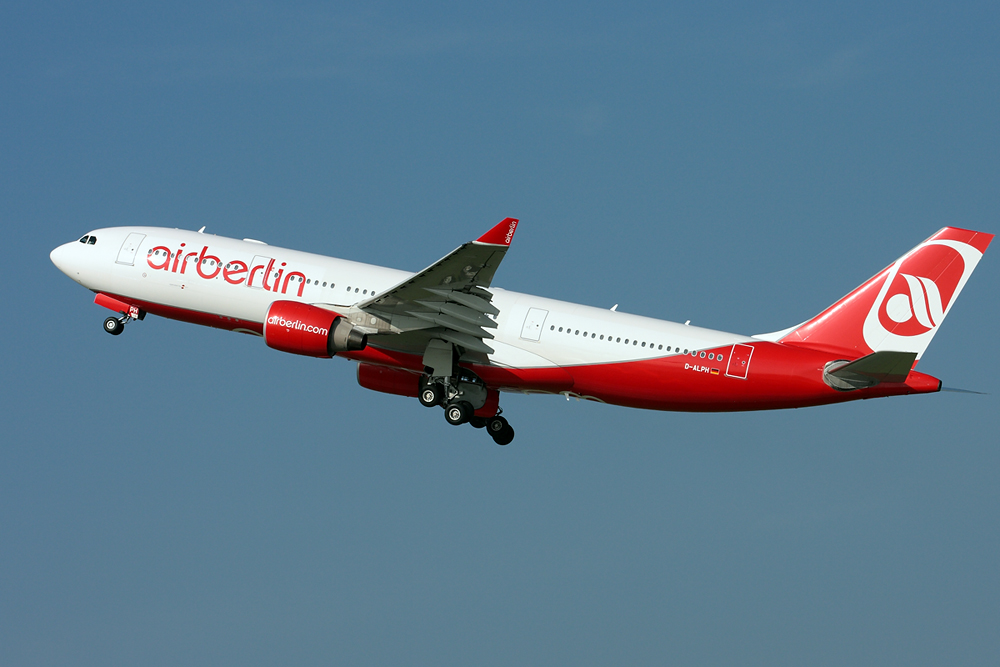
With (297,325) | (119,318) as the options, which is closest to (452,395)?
(297,325)

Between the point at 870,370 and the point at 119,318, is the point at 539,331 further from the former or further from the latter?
the point at 119,318

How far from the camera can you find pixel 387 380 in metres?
42.2

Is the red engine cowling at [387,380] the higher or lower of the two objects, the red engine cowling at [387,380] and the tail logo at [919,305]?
the lower

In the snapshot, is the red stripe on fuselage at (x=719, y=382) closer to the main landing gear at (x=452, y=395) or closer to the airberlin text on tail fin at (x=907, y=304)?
the airberlin text on tail fin at (x=907, y=304)

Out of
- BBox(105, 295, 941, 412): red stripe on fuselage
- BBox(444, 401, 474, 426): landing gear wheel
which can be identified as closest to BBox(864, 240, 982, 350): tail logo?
BBox(105, 295, 941, 412): red stripe on fuselage

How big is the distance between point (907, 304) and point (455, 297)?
49.7 feet

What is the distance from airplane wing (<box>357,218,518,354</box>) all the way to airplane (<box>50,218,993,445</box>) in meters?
0.06

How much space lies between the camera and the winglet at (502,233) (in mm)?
33031

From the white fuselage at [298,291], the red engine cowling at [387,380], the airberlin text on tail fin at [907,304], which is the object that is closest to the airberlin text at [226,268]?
the white fuselage at [298,291]

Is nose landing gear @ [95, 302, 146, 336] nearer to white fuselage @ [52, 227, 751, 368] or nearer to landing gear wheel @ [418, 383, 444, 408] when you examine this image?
white fuselage @ [52, 227, 751, 368]

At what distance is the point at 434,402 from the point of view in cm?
3988

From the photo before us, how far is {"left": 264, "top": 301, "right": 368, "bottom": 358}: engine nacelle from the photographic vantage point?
37.2m

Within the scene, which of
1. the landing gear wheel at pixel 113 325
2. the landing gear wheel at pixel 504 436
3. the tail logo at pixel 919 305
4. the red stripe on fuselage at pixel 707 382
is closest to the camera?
the red stripe on fuselage at pixel 707 382

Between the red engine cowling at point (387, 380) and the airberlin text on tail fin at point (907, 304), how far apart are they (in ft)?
44.7
